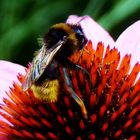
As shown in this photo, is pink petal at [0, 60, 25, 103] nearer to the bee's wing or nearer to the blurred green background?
the bee's wing

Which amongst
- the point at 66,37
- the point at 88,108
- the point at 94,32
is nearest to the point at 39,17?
the point at 94,32

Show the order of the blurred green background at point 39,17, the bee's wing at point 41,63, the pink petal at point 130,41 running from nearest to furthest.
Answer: the bee's wing at point 41,63 < the pink petal at point 130,41 < the blurred green background at point 39,17

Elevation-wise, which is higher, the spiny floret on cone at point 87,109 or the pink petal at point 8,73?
the spiny floret on cone at point 87,109

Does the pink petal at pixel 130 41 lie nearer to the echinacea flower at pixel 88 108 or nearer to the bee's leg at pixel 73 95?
the echinacea flower at pixel 88 108

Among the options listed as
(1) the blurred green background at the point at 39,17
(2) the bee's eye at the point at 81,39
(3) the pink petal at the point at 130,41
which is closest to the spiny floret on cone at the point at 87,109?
(2) the bee's eye at the point at 81,39

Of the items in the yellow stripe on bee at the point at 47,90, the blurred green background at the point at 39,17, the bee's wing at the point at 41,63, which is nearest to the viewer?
the bee's wing at the point at 41,63

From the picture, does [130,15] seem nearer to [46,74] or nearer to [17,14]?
[17,14]
